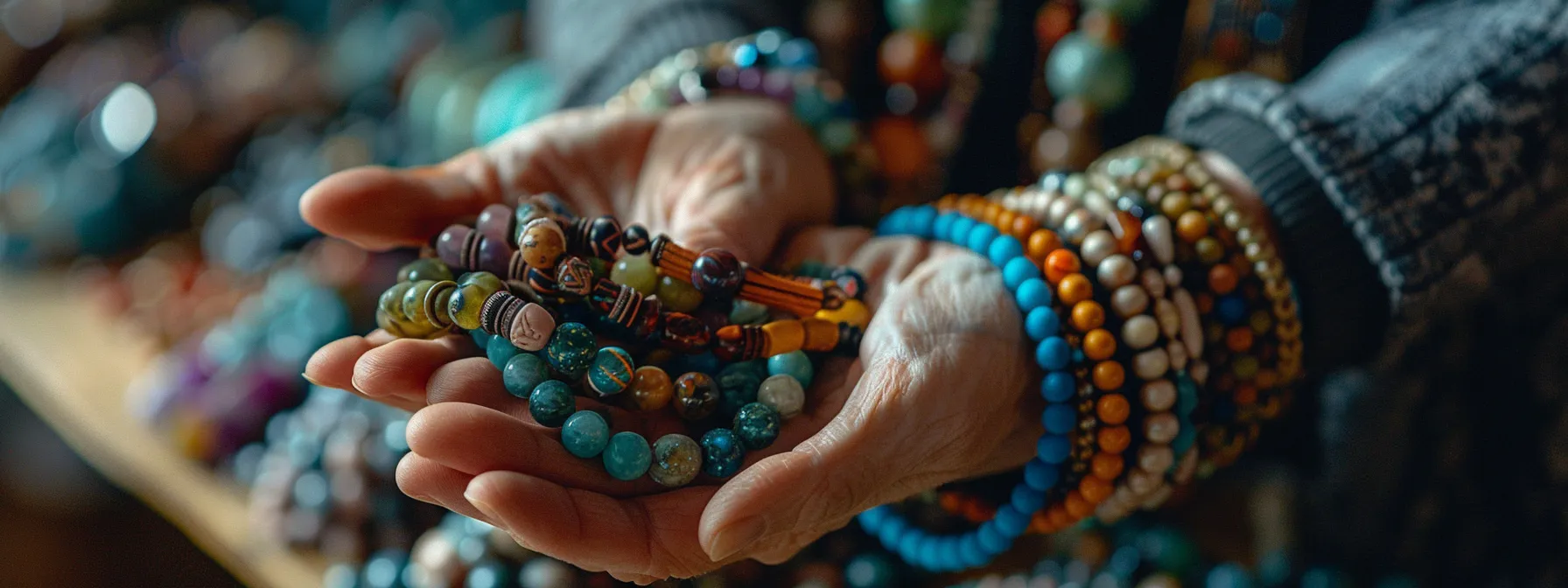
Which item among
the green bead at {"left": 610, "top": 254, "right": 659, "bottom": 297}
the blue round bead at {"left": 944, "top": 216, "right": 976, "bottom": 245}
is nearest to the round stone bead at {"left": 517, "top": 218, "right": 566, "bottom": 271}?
the green bead at {"left": 610, "top": 254, "right": 659, "bottom": 297}

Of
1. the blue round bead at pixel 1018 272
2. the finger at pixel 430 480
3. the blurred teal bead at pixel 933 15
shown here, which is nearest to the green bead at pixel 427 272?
the finger at pixel 430 480

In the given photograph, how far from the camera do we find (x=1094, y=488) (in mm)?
652

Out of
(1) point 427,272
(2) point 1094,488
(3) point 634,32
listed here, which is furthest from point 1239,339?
(3) point 634,32

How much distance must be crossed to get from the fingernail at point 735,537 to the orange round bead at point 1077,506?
0.86 feet

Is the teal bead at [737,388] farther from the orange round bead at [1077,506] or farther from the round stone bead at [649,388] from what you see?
the orange round bead at [1077,506]

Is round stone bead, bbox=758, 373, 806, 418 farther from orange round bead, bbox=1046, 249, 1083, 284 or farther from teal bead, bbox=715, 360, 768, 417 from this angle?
orange round bead, bbox=1046, 249, 1083, 284

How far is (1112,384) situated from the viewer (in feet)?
2.06

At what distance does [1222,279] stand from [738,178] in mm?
346

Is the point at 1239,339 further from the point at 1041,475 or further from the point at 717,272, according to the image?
the point at 717,272

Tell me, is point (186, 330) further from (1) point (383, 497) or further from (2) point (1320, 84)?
(2) point (1320, 84)

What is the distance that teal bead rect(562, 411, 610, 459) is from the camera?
535mm

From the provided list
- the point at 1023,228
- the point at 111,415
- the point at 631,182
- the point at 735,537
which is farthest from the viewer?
the point at 111,415

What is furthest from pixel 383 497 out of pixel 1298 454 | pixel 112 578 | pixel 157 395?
pixel 112 578

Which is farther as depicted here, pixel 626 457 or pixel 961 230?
pixel 961 230
